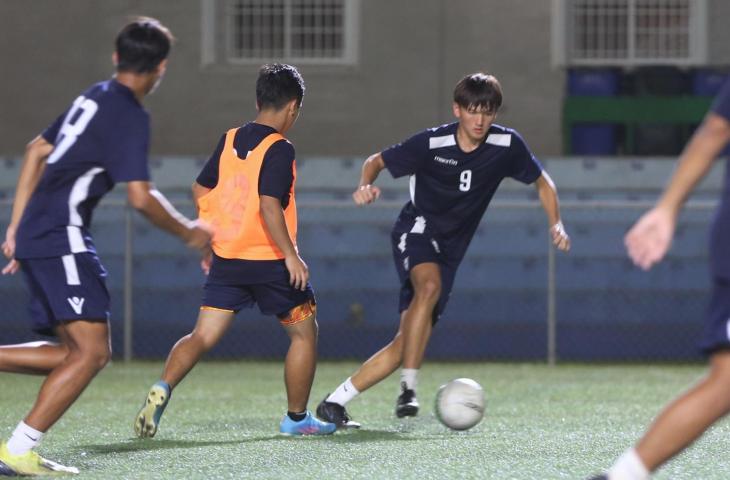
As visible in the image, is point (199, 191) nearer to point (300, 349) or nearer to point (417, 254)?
point (300, 349)

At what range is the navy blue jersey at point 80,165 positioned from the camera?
14.5 ft

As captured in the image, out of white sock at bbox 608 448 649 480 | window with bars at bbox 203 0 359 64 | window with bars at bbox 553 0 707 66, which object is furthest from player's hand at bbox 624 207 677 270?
window with bars at bbox 553 0 707 66

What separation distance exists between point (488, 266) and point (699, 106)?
570cm

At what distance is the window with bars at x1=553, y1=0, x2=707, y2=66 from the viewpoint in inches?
717

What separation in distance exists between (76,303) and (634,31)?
1514cm

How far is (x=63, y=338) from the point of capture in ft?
15.4

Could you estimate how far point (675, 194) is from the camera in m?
3.35

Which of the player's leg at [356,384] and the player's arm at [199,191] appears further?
the player's leg at [356,384]

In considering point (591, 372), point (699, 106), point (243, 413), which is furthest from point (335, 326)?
point (699, 106)

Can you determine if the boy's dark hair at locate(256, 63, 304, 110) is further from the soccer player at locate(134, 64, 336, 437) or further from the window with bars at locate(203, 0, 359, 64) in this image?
the window with bars at locate(203, 0, 359, 64)

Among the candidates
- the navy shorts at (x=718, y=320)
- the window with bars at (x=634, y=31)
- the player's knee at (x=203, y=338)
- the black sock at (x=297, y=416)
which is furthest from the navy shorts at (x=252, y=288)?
the window with bars at (x=634, y=31)

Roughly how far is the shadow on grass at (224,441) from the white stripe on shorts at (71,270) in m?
1.12

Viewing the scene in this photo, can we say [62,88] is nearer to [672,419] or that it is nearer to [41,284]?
[41,284]

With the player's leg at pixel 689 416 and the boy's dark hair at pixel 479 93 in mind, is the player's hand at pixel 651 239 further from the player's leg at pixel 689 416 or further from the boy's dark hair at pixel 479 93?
the boy's dark hair at pixel 479 93
